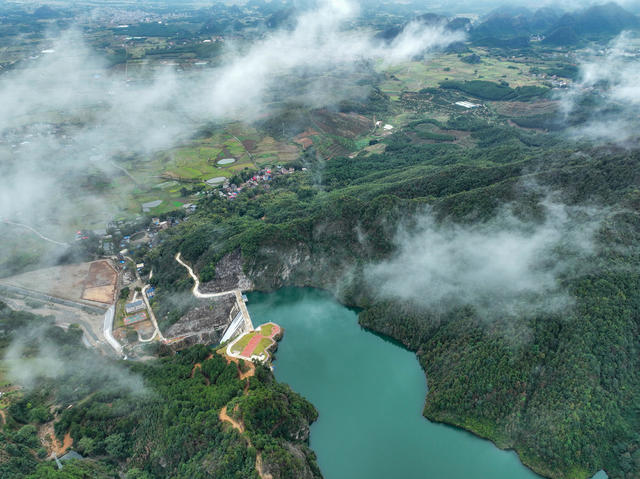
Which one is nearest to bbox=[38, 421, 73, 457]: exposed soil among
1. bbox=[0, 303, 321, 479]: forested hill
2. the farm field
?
bbox=[0, 303, 321, 479]: forested hill

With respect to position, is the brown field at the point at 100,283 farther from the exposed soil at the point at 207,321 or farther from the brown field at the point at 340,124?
the brown field at the point at 340,124

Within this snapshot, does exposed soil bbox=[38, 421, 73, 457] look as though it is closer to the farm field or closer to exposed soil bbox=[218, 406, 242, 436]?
exposed soil bbox=[218, 406, 242, 436]

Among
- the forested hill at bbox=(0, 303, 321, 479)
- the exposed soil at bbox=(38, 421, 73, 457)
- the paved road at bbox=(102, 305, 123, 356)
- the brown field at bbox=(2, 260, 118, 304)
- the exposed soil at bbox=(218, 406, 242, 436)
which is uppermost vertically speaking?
the exposed soil at bbox=(218, 406, 242, 436)

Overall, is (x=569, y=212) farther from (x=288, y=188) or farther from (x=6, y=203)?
(x=6, y=203)

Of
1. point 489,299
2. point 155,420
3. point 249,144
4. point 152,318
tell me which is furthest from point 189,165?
point 489,299

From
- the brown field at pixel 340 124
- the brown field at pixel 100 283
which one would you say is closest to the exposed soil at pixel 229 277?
the brown field at pixel 100 283

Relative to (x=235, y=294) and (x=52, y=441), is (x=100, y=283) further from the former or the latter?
(x=52, y=441)
